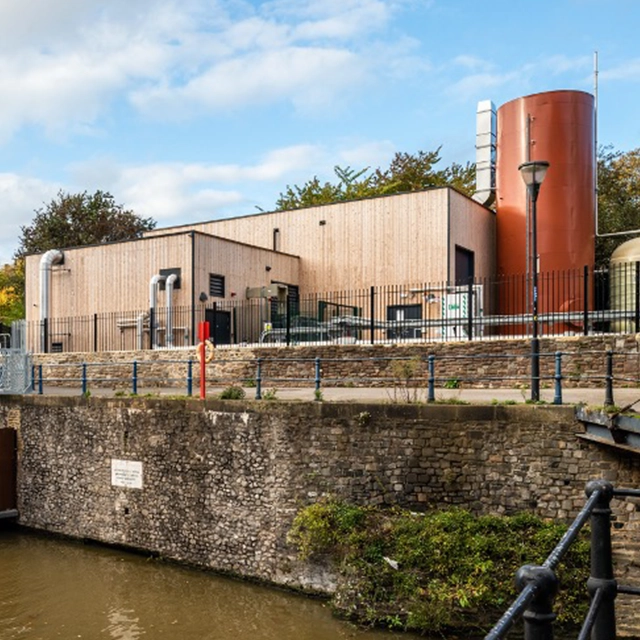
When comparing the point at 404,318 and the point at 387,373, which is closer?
the point at 387,373

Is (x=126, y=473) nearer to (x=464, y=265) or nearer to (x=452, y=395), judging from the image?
(x=452, y=395)

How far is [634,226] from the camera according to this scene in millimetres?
31156

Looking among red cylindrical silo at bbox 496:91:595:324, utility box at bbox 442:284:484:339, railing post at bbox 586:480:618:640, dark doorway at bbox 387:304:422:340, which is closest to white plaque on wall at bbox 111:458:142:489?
dark doorway at bbox 387:304:422:340

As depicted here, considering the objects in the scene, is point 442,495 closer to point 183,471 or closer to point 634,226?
point 183,471

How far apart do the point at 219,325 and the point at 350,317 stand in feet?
17.1

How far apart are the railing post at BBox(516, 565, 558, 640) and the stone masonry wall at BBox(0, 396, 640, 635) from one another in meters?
7.82

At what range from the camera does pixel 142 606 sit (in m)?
10.7

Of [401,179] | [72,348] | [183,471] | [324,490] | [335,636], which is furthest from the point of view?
[401,179]

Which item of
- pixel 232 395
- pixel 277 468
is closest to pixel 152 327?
pixel 232 395

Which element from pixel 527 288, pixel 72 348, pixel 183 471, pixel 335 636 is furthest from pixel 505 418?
pixel 72 348

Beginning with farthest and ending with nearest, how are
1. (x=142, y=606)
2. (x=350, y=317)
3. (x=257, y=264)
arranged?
(x=257, y=264) < (x=350, y=317) < (x=142, y=606)

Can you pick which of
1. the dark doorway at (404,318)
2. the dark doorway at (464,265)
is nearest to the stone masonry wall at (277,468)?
the dark doorway at (404,318)

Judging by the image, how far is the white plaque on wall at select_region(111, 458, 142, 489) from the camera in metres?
13.7

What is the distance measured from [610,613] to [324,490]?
8267 mm
